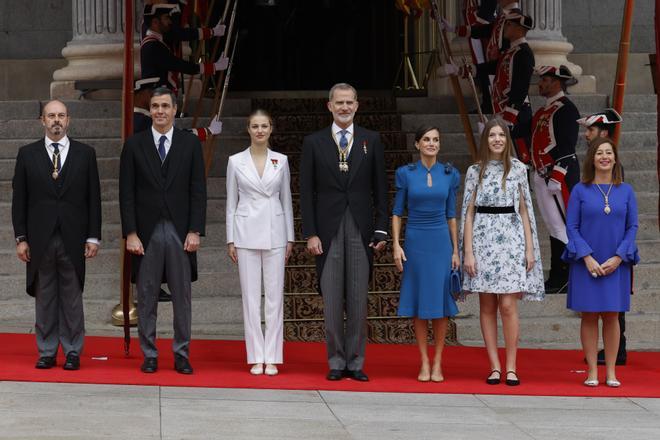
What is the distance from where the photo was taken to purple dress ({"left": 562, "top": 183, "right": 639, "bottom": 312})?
9.95 metres

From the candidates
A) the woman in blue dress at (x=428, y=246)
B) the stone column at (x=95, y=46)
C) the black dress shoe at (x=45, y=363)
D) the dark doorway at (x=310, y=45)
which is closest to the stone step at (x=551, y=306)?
the woman in blue dress at (x=428, y=246)

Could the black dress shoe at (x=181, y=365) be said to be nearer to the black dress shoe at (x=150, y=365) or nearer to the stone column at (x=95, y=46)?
the black dress shoe at (x=150, y=365)

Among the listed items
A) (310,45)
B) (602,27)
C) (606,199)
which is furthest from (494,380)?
(310,45)

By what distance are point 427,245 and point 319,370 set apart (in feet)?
3.79

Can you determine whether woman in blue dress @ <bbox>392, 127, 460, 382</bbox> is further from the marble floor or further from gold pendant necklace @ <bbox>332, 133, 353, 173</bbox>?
the marble floor

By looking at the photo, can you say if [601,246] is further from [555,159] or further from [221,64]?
[221,64]

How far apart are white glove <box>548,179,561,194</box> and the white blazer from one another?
300cm

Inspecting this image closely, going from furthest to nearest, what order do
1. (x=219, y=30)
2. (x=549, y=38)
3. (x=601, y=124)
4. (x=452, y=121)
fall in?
(x=549, y=38) < (x=452, y=121) < (x=219, y=30) < (x=601, y=124)

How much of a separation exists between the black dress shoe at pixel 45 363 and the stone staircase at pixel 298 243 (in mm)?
1850

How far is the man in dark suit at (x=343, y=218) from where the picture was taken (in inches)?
399

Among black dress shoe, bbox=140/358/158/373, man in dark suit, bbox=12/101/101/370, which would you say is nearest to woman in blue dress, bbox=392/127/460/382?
black dress shoe, bbox=140/358/158/373

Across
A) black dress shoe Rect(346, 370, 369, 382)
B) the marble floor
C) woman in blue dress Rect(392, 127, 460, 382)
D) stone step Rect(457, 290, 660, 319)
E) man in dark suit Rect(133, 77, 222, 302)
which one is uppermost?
man in dark suit Rect(133, 77, 222, 302)

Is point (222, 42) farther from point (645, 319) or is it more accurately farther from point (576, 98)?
point (645, 319)

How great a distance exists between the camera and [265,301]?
33.8 ft
